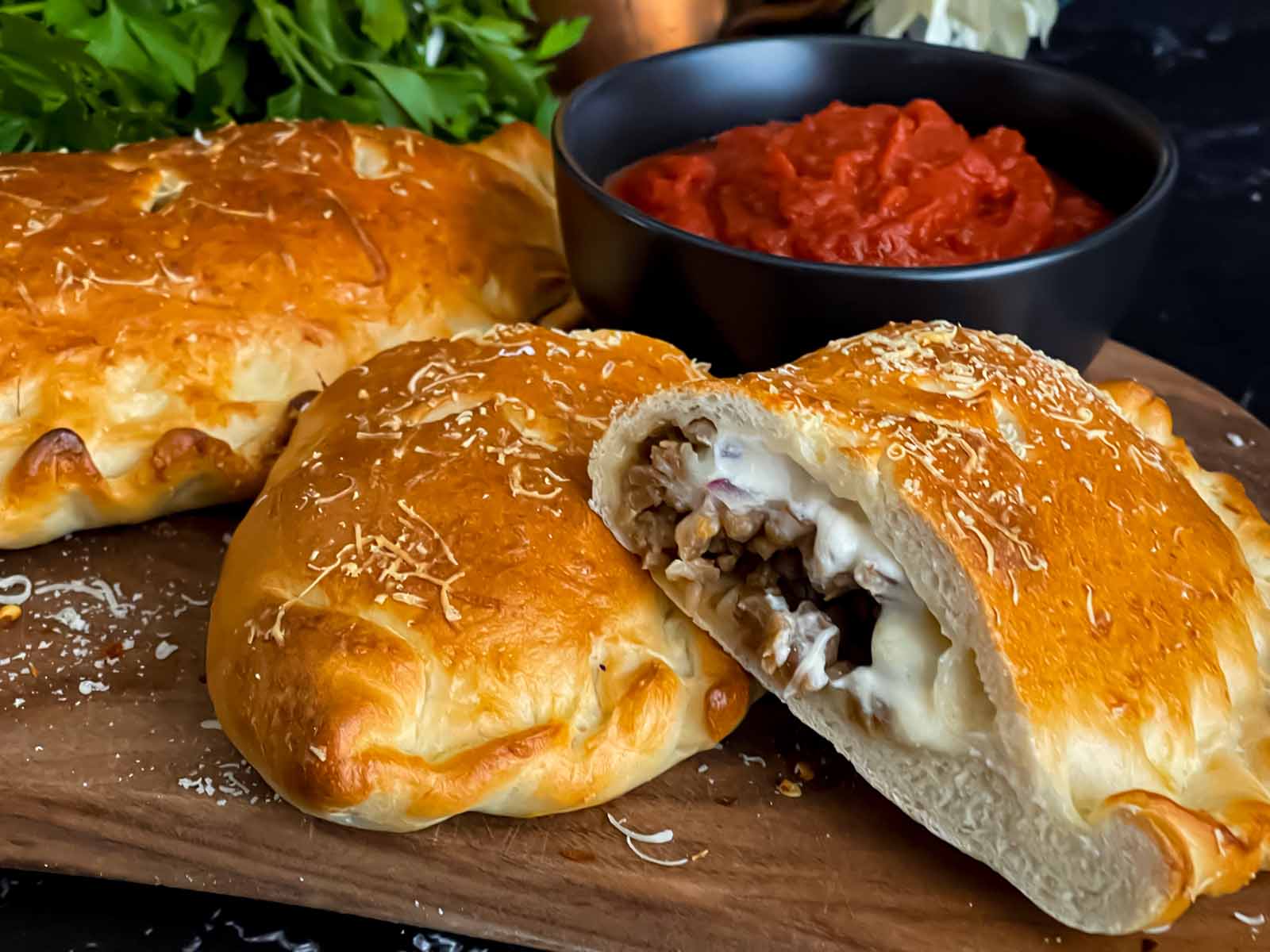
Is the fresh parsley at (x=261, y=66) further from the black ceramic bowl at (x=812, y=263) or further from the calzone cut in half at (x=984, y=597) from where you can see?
the calzone cut in half at (x=984, y=597)

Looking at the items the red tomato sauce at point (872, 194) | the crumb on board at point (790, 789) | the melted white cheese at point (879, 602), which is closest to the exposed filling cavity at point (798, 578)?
the melted white cheese at point (879, 602)

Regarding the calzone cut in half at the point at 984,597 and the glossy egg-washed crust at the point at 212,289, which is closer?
the calzone cut in half at the point at 984,597

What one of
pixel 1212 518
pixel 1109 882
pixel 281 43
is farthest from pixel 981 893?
pixel 281 43

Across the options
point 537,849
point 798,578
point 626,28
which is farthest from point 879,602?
point 626,28

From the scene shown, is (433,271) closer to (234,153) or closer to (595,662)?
(234,153)

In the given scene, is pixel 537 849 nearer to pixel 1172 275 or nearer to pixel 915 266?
pixel 915 266

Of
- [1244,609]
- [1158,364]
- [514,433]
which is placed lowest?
[1158,364]
